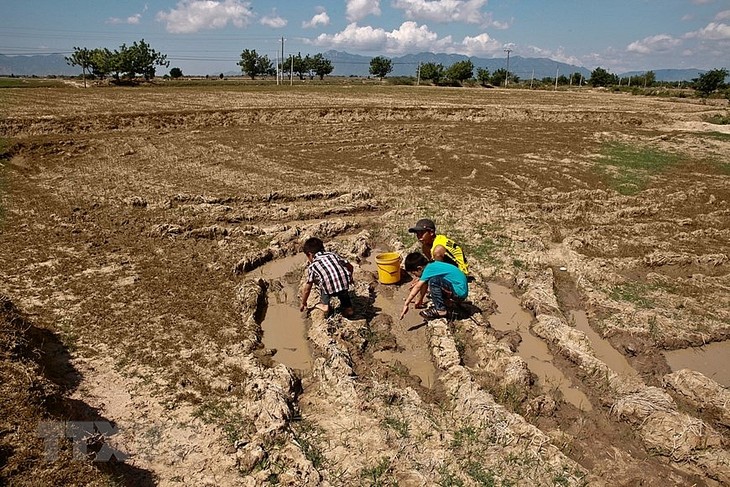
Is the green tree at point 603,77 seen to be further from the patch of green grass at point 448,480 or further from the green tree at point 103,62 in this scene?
the patch of green grass at point 448,480

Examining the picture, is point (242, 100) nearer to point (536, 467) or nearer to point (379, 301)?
point (379, 301)

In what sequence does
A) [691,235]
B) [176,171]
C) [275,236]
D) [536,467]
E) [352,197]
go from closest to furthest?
[536,467] → [275,236] → [691,235] → [352,197] → [176,171]

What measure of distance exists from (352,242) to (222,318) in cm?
Answer: 352

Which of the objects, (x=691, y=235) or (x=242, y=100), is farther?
(x=242, y=100)

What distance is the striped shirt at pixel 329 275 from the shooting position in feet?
20.9

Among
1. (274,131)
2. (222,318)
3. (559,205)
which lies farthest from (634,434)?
(274,131)

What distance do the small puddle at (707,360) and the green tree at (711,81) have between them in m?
59.9

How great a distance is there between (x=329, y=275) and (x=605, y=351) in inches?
156

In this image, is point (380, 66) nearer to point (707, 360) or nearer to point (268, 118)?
point (268, 118)

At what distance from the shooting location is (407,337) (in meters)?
6.56

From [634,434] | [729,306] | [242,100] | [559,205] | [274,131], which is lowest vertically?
[634,434]

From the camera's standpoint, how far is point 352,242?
9492 mm

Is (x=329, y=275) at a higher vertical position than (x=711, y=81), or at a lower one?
lower

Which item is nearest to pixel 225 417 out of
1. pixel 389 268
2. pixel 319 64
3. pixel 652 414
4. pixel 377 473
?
pixel 377 473
